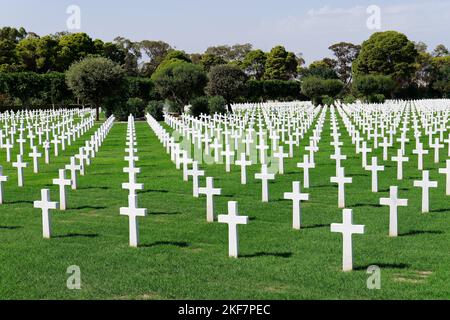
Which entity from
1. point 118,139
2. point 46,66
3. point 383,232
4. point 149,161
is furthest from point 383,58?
point 383,232

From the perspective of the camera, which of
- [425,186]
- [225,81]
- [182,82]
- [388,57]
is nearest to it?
[425,186]

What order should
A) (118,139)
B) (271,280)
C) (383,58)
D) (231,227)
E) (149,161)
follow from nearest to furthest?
(271,280) → (231,227) → (149,161) → (118,139) → (383,58)

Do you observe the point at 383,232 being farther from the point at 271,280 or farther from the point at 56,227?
the point at 56,227

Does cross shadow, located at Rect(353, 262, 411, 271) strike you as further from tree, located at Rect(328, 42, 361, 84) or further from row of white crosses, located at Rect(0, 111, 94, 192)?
tree, located at Rect(328, 42, 361, 84)

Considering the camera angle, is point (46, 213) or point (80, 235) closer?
point (46, 213)

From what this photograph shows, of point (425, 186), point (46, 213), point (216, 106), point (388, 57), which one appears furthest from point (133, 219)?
point (388, 57)

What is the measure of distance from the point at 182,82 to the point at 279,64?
4346 centimetres

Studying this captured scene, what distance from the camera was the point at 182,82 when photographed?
5194 cm

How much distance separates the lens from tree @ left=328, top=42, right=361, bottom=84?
356ft

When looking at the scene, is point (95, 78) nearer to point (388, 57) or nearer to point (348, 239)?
point (348, 239)

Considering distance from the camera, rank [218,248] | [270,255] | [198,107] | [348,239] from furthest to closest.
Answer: [198,107] < [218,248] < [270,255] < [348,239]

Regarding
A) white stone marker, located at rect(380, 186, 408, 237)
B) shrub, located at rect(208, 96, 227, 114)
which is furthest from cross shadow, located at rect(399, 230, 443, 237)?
shrub, located at rect(208, 96, 227, 114)

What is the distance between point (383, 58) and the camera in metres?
83.9

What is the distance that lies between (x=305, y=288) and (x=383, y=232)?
9.98 feet
